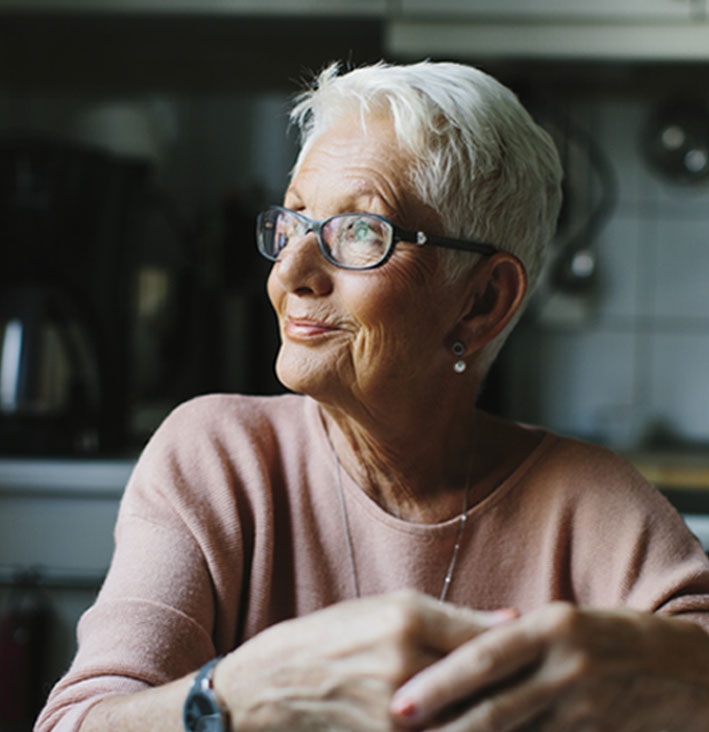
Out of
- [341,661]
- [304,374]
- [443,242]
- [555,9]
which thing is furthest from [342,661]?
[555,9]

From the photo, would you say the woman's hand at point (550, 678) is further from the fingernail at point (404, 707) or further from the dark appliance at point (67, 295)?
the dark appliance at point (67, 295)

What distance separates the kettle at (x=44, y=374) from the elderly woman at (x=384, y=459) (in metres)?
1.03

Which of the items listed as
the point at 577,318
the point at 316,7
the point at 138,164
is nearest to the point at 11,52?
the point at 138,164

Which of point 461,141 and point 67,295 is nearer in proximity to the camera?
point 461,141

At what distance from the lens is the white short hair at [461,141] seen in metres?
0.93

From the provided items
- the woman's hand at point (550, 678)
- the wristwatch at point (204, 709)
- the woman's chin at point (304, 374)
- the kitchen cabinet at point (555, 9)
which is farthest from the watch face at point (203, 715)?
the kitchen cabinet at point (555, 9)

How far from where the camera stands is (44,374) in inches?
77.0

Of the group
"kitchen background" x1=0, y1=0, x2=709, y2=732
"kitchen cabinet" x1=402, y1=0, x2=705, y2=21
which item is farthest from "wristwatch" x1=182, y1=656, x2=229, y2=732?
"kitchen cabinet" x1=402, y1=0, x2=705, y2=21

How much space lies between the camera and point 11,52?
255 centimetres

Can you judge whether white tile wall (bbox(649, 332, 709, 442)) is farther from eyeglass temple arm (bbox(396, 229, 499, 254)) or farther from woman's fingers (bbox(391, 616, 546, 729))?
woman's fingers (bbox(391, 616, 546, 729))

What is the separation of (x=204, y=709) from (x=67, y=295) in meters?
1.51

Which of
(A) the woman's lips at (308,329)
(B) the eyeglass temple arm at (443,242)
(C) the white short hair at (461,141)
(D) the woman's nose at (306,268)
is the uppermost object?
(C) the white short hair at (461,141)

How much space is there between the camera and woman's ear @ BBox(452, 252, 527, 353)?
39.4 inches

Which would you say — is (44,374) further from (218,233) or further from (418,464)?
(418,464)
